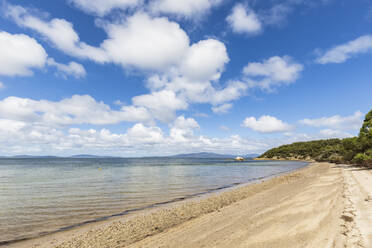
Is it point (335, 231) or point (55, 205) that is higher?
point (335, 231)

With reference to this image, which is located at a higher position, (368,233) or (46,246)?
(368,233)

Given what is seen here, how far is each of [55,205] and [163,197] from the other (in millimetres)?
9528

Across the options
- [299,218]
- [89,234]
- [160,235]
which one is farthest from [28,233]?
[299,218]

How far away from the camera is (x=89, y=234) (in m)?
9.86

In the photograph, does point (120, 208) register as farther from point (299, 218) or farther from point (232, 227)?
point (299, 218)

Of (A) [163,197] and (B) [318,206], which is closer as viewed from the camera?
(B) [318,206]

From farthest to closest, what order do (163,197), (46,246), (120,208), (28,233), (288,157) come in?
(288,157), (163,197), (120,208), (28,233), (46,246)

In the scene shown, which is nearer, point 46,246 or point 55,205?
point 46,246

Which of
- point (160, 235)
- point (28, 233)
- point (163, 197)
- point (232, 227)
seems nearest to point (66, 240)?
point (28, 233)

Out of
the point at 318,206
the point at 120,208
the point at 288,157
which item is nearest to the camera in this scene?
the point at 318,206

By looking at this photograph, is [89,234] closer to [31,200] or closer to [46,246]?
[46,246]

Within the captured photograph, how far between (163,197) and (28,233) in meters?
11.4

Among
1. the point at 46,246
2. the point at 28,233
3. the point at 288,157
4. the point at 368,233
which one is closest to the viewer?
the point at 368,233

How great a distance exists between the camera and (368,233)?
7473 mm
